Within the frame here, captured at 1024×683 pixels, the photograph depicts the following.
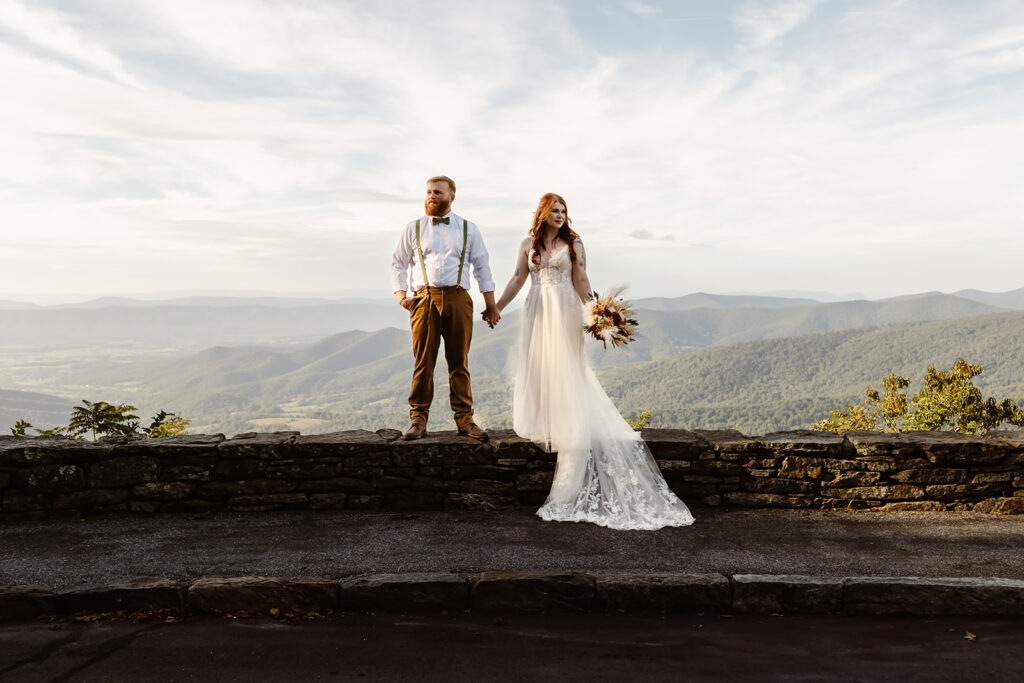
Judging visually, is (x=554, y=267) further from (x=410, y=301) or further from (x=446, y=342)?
(x=410, y=301)

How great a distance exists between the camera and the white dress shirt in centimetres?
600

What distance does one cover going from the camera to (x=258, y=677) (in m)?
3.42

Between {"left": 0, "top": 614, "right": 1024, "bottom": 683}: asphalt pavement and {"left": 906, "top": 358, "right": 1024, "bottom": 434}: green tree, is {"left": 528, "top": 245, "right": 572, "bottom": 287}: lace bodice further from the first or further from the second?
{"left": 906, "top": 358, "right": 1024, "bottom": 434}: green tree

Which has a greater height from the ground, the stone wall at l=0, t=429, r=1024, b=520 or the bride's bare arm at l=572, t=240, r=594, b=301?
the bride's bare arm at l=572, t=240, r=594, b=301

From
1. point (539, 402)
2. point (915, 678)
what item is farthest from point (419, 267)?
point (915, 678)

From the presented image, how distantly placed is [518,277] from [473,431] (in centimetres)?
140

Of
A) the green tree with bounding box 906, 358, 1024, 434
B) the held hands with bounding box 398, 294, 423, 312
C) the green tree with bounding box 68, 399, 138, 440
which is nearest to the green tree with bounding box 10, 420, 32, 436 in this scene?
the green tree with bounding box 68, 399, 138, 440

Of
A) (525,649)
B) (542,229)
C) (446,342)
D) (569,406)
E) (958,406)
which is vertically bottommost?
(525,649)

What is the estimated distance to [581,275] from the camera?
618 centimetres

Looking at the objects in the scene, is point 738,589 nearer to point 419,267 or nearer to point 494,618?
point 494,618

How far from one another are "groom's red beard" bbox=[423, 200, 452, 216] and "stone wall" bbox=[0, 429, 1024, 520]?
1916 millimetres

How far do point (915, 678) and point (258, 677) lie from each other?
312cm

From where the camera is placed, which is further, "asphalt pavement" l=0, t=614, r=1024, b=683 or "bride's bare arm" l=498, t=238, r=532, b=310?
"bride's bare arm" l=498, t=238, r=532, b=310

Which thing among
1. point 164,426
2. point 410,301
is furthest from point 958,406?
point 164,426
